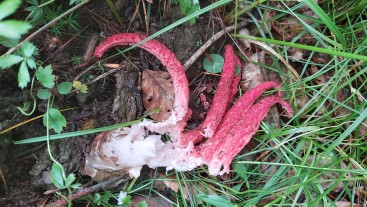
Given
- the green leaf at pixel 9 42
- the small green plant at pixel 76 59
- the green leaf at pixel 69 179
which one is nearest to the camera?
the green leaf at pixel 9 42

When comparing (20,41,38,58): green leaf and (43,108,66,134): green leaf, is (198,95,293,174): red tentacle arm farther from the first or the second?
(20,41,38,58): green leaf

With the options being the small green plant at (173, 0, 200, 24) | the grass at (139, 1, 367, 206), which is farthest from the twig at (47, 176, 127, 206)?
the small green plant at (173, 0, 200, 24)

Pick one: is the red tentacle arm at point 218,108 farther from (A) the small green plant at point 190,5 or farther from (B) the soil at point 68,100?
(A) the small green plant at point 190,5

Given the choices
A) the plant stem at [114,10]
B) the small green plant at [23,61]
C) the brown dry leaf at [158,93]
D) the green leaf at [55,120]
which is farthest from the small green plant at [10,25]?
the brown dry leaf at [158,93]

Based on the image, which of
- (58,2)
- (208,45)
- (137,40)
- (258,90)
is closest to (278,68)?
(258,90)

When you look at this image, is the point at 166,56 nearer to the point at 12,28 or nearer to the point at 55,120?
the point at 55,120
